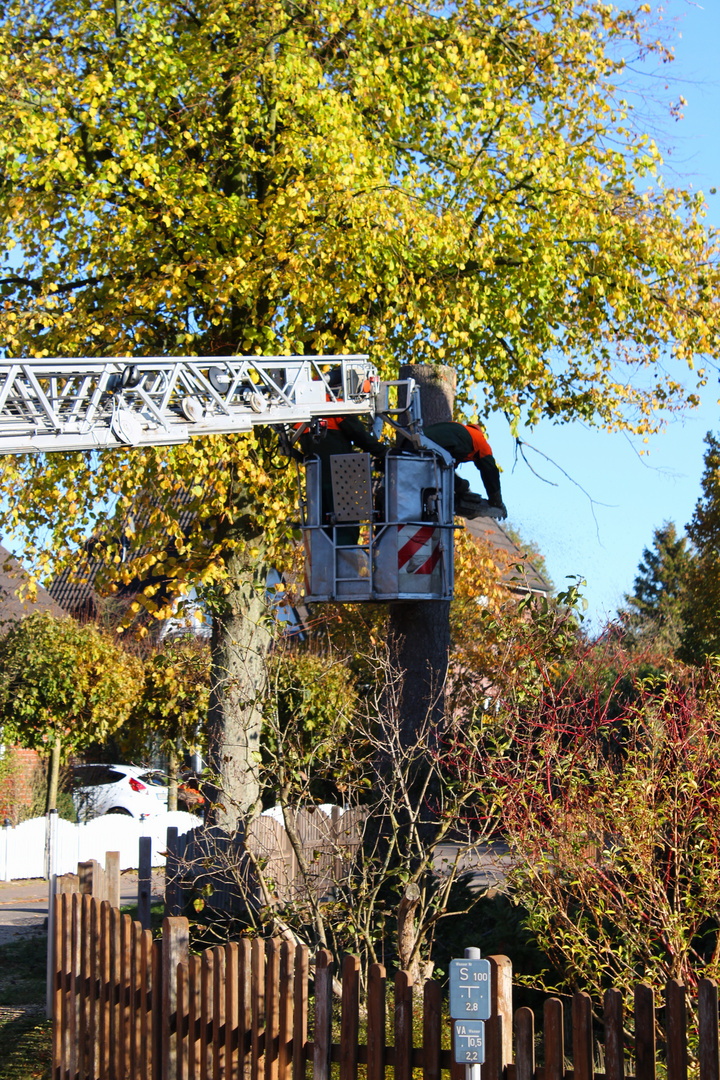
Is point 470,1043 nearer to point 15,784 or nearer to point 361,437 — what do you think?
point 361,437

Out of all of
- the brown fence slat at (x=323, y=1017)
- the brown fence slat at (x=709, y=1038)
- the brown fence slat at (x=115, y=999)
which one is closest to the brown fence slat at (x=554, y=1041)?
the brown fence slat at (x=709, y=1038)

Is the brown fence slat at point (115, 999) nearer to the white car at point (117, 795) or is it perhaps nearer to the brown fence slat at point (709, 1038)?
the brown fence slat at point (709, 1038)

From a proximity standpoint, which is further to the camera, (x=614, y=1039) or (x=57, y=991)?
(x=57, y=991)

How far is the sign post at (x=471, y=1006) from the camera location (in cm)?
397

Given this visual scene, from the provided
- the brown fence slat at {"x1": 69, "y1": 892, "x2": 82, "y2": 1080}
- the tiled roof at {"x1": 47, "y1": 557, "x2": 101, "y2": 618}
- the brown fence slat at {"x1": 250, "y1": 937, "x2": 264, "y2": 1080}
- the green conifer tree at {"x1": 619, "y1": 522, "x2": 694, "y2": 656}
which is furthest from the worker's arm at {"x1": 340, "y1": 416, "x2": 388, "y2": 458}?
the green conifer tree at {"x1": 619, "y1": 522, "x2": 694, "y2": 656}

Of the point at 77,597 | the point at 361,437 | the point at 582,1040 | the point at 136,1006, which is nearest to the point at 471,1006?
the point at 582,1040

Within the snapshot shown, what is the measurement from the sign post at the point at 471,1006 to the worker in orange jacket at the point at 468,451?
509 cm

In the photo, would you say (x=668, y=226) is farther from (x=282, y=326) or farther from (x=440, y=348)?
(x=282, y=326)

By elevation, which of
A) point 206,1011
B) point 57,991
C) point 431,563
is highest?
point 431,563

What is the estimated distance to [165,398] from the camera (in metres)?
6.67

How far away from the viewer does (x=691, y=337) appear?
39.2 ft

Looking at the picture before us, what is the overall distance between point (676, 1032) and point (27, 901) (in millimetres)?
13417

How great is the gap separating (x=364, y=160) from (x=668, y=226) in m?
3.54

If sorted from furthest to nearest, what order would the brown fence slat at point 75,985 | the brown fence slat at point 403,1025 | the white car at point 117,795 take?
the white car at point 117,795 → the brown fence slat at point 75,985 → the brown fence slat at point 403,1025
